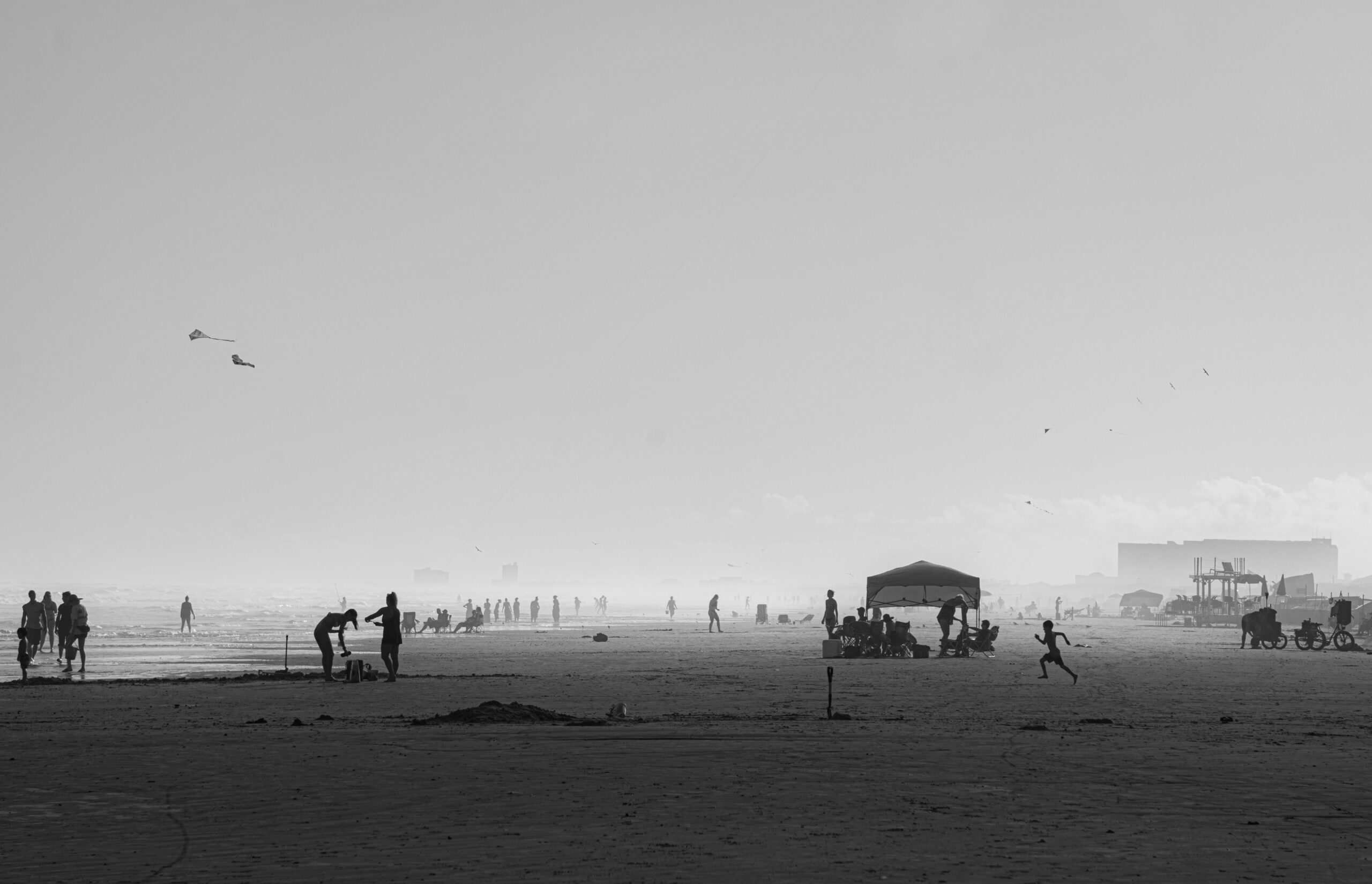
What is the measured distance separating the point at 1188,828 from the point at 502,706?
9573 millimetres

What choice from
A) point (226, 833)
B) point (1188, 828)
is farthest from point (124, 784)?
point (1188, 828)

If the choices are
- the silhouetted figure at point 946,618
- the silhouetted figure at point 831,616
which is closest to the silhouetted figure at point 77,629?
the silhouetted figure at point 946,618

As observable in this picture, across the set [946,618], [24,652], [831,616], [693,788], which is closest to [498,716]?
[693,788]

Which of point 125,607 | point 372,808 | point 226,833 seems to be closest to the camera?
point 226,833

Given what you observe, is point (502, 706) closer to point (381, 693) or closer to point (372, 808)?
point (381, 693)

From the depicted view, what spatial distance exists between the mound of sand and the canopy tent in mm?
101670

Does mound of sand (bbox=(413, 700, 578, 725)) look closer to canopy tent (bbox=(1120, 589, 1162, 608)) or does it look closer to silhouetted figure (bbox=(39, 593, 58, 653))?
silhouetted figure (bbox=(39, 593, 58, 653))

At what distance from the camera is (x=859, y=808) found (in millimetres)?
9844

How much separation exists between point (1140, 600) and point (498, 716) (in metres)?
109

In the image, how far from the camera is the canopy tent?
112 metres

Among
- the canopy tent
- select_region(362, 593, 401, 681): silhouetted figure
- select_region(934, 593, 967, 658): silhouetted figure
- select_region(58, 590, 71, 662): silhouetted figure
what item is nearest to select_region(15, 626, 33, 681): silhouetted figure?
select_region(58, 590, 71, 662): silhouetted figure

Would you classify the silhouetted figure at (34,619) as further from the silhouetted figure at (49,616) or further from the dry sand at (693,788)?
the dry sand at (693,788)

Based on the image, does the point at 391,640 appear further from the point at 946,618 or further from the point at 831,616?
the point at 831,616

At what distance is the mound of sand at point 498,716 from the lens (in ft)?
50.8
